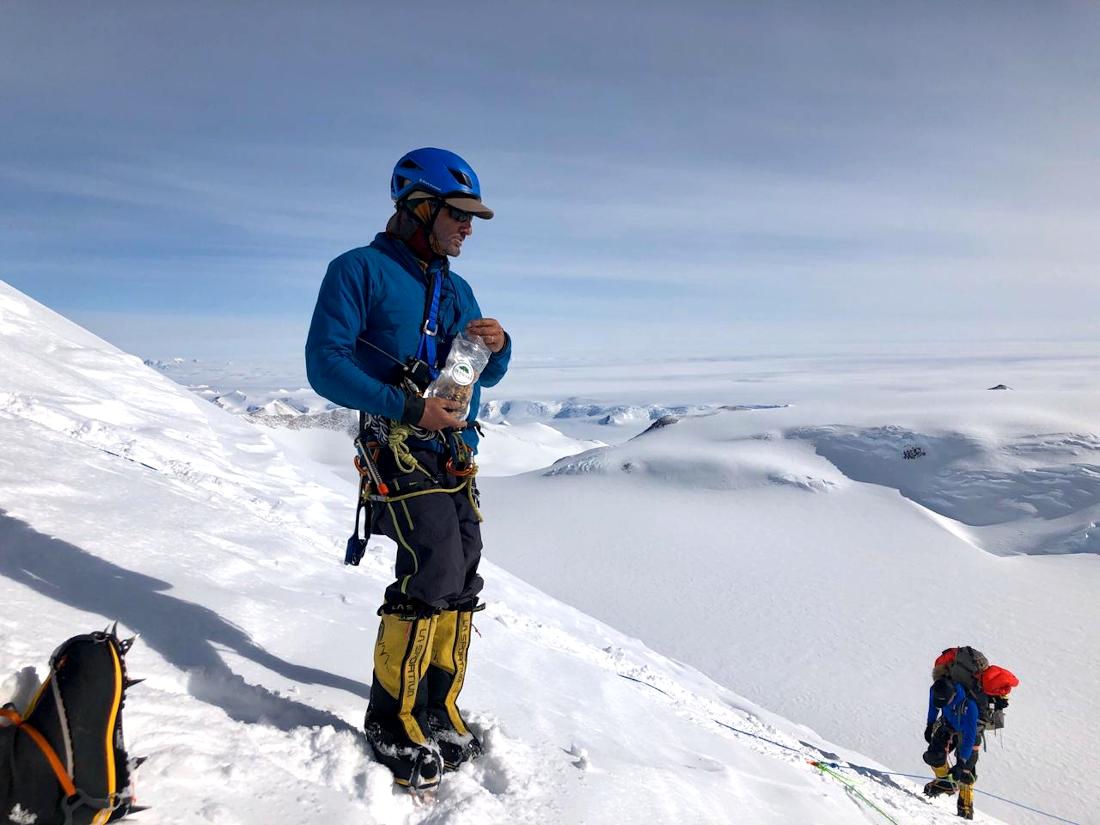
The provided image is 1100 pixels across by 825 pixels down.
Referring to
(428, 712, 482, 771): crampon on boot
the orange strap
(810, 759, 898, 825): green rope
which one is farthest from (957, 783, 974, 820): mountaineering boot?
the orange strap

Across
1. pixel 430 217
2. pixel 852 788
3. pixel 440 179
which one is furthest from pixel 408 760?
pixel 852 788

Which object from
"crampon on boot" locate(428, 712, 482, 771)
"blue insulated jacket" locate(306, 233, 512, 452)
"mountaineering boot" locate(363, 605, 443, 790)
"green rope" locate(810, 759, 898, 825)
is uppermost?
"blue insulated jacket" locate(306, 233, 512, 452)

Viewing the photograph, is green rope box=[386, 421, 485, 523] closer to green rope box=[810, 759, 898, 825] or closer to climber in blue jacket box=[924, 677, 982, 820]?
green rope box=[810, 759, 898, 825]

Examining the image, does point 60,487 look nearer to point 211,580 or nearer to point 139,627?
point 211,580

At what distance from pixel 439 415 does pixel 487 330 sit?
0.62 meters

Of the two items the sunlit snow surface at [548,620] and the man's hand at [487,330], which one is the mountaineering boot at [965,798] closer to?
the sunlit snow surface at [548,620]

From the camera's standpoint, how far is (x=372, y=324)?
11.3 ft

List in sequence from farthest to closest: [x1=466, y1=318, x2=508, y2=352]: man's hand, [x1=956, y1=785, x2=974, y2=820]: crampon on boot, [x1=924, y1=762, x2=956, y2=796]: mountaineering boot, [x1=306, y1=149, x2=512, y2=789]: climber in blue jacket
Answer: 1. [x1=924, y1=762, x2=956, y2=796]: mountaineering boot
2. [x1=956, y1=785, x2=974, y2=820]: crampon on boot
3. [x1=466, y1=318, x2=508, y2=352]: man's hand
4. [x1=306, y1=149, x2=512, y2=789]: climber in blue jacket

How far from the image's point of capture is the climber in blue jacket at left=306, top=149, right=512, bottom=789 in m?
3.21

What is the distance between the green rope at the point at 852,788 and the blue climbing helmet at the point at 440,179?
599cm

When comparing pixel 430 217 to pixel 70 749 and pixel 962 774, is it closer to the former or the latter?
pixel 70 749

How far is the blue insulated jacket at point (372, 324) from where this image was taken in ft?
10.4

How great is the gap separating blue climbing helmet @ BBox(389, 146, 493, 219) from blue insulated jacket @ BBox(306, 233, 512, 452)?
1.07ft

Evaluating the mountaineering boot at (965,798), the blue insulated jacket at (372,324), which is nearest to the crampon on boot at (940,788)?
the mountaineering boot at (965,798)
